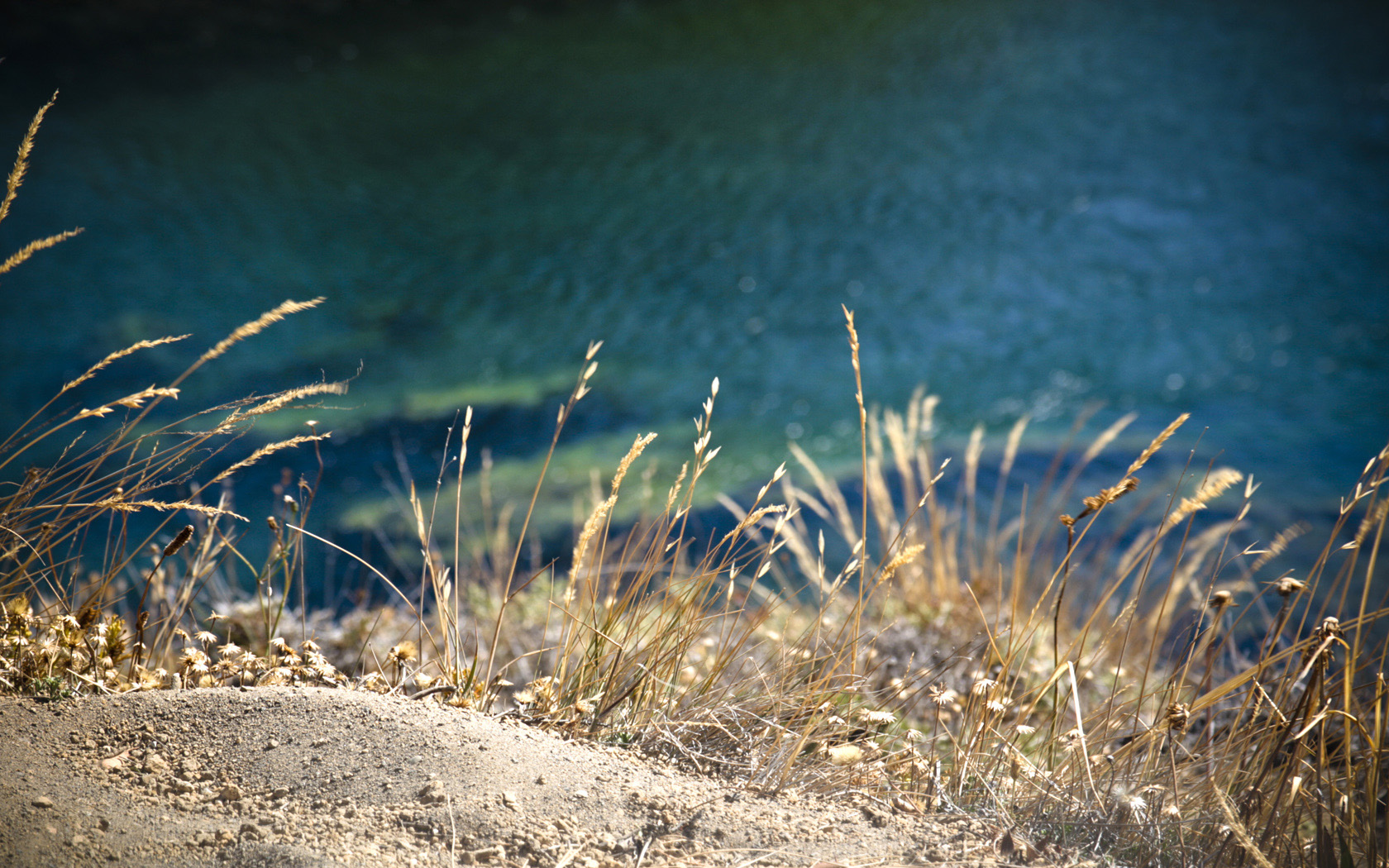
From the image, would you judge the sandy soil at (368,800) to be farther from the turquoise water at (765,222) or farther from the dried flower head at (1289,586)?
the turquoise water at (765,222)

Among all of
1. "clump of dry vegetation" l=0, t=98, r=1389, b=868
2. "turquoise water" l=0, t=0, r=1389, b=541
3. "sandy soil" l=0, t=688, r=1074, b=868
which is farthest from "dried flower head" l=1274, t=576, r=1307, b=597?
"turquoise water" l=0, t=0, r=1389, b=541

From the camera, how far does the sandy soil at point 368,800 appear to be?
2.97ft

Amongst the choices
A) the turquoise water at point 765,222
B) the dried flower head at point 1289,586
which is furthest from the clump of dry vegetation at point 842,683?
the turquoise water at point 765,222

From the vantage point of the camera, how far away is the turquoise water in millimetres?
4008

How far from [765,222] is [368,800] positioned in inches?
186

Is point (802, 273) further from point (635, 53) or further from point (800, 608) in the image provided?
point (635, 53)

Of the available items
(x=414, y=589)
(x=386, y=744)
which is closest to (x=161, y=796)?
(x=386, y=744)

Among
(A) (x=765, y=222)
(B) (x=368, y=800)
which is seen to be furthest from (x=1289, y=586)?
(A) (x=765, y=222)

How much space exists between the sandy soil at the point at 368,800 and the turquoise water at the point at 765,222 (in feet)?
7.86

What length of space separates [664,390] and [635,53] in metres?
4.13

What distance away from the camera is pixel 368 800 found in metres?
0.97

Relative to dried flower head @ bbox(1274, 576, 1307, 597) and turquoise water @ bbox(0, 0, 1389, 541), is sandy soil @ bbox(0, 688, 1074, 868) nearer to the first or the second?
dried flower head @ bbox(1274, 576, 1307, 597)

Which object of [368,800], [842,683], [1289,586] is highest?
[1289,586]

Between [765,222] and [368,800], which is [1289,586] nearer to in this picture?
[368,800]
